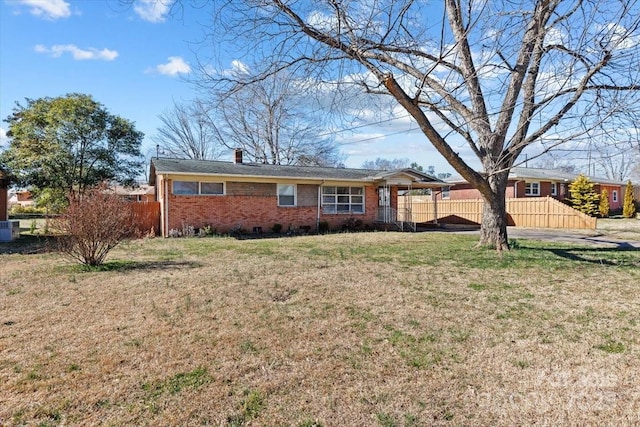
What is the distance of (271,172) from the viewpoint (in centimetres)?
1842

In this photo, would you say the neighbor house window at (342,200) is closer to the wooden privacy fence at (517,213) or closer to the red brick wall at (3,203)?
the wooden privacy fence at (517,213)

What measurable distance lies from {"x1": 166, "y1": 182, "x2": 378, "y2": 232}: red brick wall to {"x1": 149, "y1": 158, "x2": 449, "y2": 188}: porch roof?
2.20 ft

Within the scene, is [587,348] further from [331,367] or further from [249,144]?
[249,144]

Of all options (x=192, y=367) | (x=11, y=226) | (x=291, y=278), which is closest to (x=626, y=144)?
(x=291, y=278)

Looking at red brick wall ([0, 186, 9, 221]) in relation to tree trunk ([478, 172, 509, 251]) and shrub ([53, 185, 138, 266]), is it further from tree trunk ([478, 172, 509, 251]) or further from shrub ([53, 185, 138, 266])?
tree trunk ([478, 172, 509, 251])

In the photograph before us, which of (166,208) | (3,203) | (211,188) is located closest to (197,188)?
(211,188)

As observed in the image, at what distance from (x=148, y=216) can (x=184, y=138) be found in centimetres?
1951

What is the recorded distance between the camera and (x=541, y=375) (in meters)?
3.46

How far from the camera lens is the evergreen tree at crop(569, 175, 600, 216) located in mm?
25438

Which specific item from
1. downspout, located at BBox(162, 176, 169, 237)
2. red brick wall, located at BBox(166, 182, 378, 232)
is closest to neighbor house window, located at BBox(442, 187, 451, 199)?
red brick wall, located at BBox(166, 182, 378, 232)

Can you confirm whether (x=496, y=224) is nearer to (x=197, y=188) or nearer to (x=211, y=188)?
(x=211, y=188)

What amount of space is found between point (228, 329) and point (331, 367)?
1.49 m

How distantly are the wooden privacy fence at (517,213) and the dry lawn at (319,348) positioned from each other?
1327 cm

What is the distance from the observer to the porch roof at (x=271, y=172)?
53.6ft
